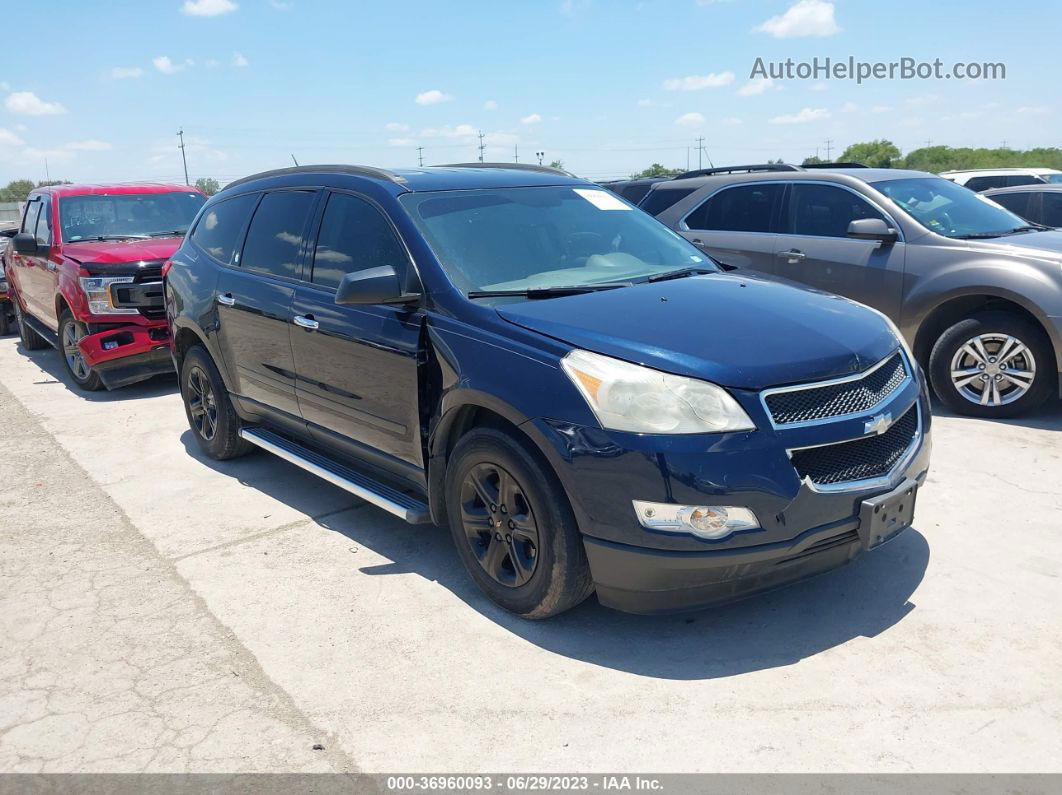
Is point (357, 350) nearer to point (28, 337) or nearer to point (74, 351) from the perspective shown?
point (74, 351)

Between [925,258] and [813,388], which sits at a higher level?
[925,258]

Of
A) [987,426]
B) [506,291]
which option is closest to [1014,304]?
[987,426]

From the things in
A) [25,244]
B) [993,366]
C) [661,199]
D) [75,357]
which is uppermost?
[661,199]

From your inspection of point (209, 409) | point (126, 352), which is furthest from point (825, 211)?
point (126, 352)

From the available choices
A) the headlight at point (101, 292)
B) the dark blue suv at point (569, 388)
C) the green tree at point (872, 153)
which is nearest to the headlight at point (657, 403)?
the dark blue suv at point (569, 388)

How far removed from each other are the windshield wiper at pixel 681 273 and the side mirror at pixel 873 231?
2.65 metres

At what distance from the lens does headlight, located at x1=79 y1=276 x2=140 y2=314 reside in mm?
8352

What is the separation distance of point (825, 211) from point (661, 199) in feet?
5.55

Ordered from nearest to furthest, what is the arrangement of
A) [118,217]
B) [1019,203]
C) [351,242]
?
[351,242] → [118,217] → [1019,203]

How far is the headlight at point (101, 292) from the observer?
835 cm

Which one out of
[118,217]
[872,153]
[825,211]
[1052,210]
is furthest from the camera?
[872,153]

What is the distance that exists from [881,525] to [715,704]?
0.92 metres

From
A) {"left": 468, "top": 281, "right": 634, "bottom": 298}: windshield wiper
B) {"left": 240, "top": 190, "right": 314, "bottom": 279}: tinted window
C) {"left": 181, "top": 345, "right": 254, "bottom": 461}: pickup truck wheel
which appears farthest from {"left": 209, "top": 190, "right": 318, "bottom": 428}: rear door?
{"left": 468, "top": 281, "right": 634, "bottom": 298}: windshield wiper

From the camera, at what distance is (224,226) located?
588cm
